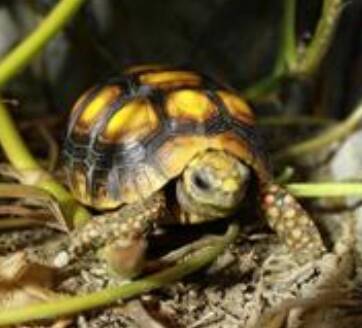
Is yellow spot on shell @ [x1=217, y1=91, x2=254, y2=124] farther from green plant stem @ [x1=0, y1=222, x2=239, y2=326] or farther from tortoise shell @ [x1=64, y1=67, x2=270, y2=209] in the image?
green plant stem @ [x1=0, y1=222, x2=239, y2=326]

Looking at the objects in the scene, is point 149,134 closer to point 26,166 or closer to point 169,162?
point 169,162

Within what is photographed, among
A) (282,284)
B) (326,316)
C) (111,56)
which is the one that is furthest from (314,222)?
(111,56)

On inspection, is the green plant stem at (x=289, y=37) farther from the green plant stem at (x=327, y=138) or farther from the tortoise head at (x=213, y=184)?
the tortoise head at (x=213, y=184)

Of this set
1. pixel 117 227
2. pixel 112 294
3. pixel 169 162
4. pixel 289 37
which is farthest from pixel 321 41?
pixel 112 294

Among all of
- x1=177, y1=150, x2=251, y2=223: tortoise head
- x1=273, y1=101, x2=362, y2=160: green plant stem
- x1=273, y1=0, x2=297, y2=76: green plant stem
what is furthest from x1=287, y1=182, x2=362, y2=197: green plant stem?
x1=273, y1=0, x2=297, y2=76: green plant stem

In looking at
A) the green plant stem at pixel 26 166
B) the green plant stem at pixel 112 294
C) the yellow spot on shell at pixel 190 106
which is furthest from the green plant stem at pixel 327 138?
the green plant stem at pixel 26 166

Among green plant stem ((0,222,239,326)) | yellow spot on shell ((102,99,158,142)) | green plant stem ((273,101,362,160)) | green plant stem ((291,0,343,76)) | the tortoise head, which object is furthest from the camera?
green plant stem ((273,101,362,160))

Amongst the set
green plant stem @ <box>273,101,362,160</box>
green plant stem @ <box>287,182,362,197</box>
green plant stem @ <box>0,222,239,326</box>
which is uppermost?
green plant stem @ <box>273,101,362,160</box>

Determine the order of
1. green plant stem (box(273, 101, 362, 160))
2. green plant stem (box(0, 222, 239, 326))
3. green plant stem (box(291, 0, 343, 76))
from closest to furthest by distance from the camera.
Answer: green plant stem (box(0, 222, 239, 326)) → green plant stem (box(291, 0, 343, 76)) → green plant stem (box(273, 101, 362, 160))
